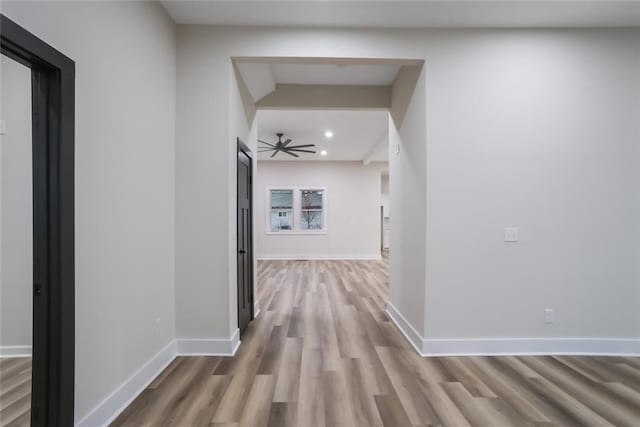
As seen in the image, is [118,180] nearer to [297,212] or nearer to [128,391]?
[128,391]

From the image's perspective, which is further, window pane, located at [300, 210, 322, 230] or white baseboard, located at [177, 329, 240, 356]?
window pane, located at [300, 210, 322, 230]

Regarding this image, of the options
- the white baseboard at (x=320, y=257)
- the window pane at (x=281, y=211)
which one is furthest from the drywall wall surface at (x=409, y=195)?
the window pane at (x=281, y=211)

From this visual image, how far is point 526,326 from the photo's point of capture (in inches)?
109

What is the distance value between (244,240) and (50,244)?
6.68 ft

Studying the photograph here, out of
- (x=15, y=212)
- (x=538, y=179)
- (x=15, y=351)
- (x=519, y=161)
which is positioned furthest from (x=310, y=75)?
(x=15, y=351)

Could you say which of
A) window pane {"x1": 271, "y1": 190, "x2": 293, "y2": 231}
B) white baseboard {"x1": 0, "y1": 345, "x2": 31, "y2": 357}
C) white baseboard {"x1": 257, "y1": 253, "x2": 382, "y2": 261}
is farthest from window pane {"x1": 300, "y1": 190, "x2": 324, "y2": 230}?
white baseboard {"x1": 0, "y1": 345, "x2": 31, "y2": 357}

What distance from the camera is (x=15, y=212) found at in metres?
1.39

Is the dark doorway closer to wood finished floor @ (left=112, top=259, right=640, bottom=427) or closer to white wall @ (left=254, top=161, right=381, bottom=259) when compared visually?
wood finished floor @ (left=112, top=259, right=640, bottom=427)

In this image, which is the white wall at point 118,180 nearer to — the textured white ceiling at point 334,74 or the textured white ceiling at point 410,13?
the textured white ceiling at point 410,13

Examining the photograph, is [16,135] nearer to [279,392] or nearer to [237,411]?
[237,411]

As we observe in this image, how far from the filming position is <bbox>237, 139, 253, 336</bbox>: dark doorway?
3158 millimetres

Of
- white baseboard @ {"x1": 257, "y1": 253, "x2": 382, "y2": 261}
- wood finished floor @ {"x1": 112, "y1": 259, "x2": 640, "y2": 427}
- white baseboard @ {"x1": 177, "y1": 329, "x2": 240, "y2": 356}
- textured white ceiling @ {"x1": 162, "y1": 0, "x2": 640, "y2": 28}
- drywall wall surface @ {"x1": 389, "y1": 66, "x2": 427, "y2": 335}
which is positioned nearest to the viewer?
wood finished floor @ {"x1": 112, "y1": 259, "x2": 640, "y2": 427}

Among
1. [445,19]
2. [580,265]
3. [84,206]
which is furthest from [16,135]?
[580,265]

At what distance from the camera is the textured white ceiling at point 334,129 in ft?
16.4
